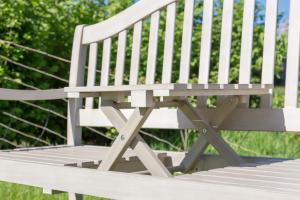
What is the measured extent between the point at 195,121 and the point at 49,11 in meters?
2.72

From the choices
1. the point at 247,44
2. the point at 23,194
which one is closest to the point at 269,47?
the point at 247,44

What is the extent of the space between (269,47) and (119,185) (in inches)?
36.5

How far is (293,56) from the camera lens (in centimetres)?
219

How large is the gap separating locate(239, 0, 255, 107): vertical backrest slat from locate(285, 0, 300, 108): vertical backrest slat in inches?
6.2

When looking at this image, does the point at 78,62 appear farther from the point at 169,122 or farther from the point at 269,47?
the point at 269,47

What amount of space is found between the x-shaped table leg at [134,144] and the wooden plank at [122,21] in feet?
2.79

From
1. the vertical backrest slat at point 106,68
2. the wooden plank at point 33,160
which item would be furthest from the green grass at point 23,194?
the wooden plank at point 33,160

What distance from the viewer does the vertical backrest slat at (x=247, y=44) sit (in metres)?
2.30

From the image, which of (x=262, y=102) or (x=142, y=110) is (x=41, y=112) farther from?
(x=142, y=110)

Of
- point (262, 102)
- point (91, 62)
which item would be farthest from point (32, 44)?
point (262, 102)

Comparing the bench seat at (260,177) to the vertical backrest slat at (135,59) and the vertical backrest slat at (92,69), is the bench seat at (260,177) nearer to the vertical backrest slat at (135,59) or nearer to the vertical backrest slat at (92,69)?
the vertical backrest slat at (135,59)

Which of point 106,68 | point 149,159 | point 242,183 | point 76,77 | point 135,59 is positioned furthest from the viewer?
point 76,77

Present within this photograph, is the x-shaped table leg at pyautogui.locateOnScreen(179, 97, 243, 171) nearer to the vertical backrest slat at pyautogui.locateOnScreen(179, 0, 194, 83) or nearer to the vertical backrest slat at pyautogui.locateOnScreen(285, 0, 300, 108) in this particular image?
the vertical backrest slat at pyautogui.locateOnScreen(285, 0, 300, 108)

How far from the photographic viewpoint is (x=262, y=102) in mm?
2262
